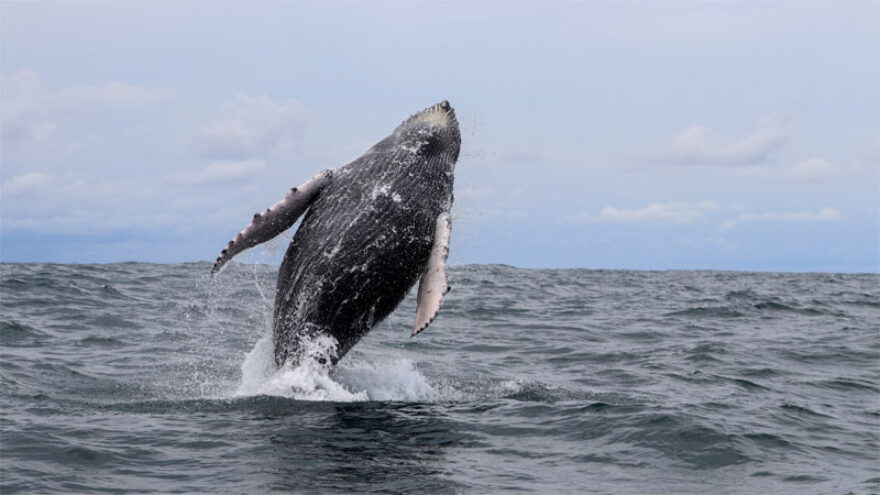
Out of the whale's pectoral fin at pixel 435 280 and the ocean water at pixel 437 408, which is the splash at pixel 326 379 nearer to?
the ocean water at pixel 437 408

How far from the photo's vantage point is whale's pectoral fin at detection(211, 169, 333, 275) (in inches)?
416

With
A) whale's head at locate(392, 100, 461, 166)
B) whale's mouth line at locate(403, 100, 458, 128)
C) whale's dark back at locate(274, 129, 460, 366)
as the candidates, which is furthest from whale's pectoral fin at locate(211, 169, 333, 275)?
whale's mouth line at locate(403, 100, 458, 128)

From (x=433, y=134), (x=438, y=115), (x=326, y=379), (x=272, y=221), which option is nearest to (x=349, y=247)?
(x=272, y=221)

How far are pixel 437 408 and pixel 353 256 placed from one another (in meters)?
2.14

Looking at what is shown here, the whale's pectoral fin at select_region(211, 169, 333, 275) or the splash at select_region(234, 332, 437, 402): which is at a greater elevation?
the whale's pectoral fin at select_region(211, 169, 333, 275)

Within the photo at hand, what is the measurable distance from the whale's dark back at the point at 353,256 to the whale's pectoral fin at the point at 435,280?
0.66 feet

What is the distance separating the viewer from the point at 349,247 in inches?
419

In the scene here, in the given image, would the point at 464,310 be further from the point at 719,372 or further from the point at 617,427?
the point at 617,427

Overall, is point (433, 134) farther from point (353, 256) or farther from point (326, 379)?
point (326, 379)

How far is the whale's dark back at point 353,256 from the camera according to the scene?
10641 mm

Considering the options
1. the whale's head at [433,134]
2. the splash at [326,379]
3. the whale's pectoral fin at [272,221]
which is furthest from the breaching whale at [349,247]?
the whale's head at [433,134]

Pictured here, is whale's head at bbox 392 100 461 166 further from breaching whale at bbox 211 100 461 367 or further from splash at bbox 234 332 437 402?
splash at bbox 234 332 437 402

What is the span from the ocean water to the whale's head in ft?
9.15

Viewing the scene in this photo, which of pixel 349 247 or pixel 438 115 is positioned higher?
pixel 438 115
